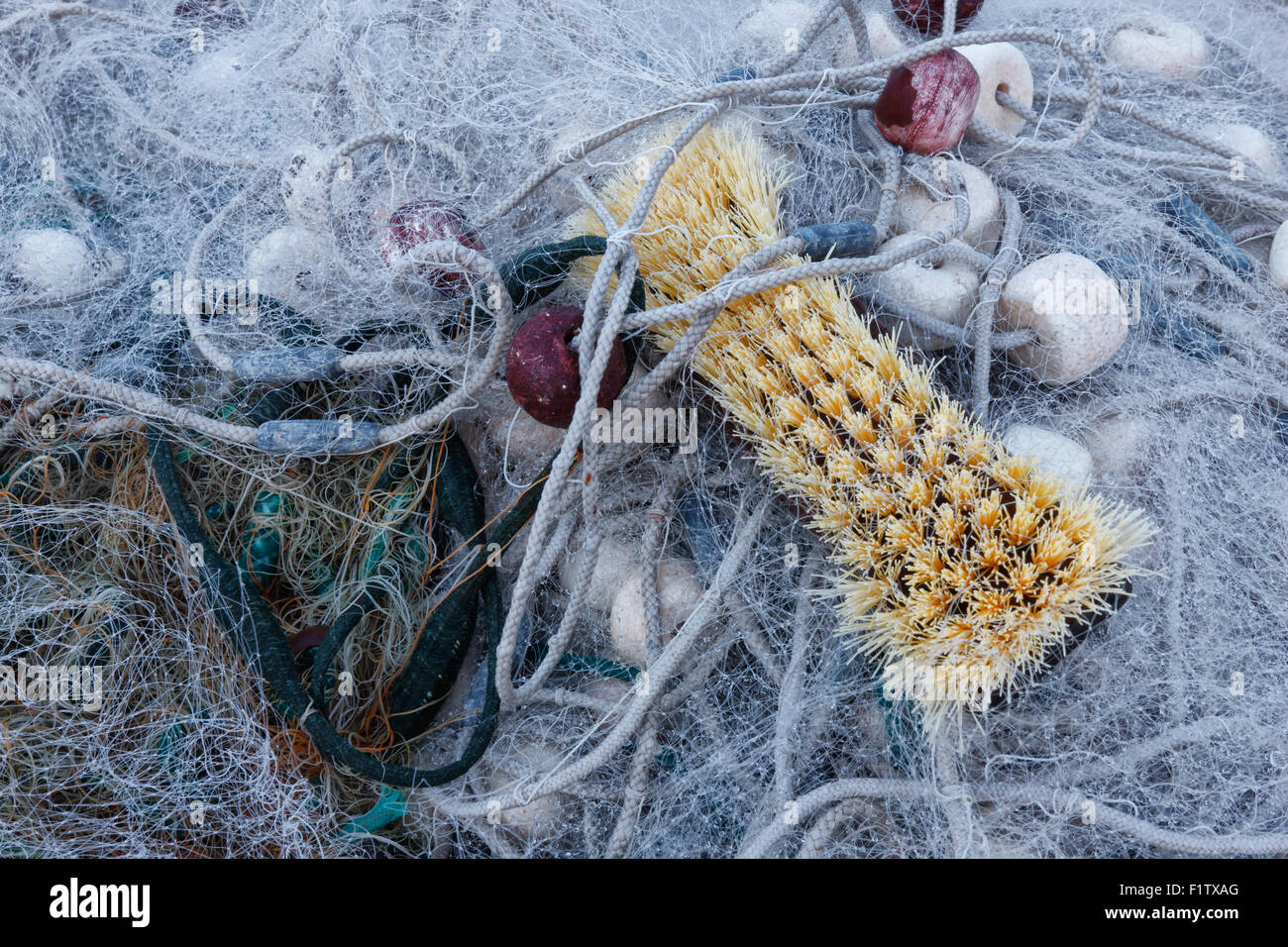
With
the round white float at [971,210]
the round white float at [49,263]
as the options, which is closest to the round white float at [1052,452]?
the round white float at [971,210]

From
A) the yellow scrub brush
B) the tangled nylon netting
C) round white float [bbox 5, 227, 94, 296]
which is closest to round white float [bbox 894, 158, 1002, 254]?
the tangled nylon netting

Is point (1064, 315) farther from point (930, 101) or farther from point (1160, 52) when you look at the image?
point (1160, 52)

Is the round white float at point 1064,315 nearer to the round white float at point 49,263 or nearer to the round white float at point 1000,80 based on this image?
the round white float at point 1000,80

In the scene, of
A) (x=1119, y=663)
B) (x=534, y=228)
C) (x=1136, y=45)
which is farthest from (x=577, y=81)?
(x=1119, y=663)

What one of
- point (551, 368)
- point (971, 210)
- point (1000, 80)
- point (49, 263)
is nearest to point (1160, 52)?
point (1000, 80)

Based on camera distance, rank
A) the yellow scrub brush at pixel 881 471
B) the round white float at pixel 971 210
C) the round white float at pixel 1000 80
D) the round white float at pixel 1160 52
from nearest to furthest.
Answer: the yellow scrub brush at pixel 881 471 < the round white float at pixel 971 210 < the round white float at pixel 1000 80 < the round white float at pixel 1160 52
